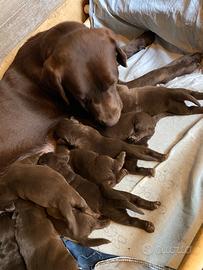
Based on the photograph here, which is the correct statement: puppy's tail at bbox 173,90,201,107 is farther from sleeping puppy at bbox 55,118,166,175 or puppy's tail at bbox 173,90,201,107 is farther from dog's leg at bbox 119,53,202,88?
dog's leg at bbox 119,53,202,88

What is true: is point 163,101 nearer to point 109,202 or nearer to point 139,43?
point 109,202

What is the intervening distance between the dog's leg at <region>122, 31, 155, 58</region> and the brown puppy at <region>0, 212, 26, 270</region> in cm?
125

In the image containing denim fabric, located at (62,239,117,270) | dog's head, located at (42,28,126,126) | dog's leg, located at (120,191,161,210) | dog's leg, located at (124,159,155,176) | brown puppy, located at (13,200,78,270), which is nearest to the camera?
brown puppy, located at (13,200,78,270)

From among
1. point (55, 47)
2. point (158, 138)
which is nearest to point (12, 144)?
point (55, 47)

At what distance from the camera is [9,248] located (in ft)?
5.08

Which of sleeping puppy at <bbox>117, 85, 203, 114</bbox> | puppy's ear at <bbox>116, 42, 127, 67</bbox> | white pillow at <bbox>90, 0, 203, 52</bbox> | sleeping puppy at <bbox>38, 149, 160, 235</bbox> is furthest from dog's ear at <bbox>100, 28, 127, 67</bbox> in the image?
sleeping puppy at <bbox>38, 149, 160, 235</bbox>

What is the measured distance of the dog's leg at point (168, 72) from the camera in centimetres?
229

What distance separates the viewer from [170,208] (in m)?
1.65

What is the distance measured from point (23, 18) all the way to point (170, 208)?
1.50 meters

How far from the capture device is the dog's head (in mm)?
1878

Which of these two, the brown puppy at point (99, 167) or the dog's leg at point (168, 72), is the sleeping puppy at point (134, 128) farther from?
the dog's leg at point (168, 72)

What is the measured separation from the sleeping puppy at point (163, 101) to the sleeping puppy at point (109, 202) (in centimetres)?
46

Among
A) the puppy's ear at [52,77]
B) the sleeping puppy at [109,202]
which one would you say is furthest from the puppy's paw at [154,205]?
the puppy's ear at [52,77]

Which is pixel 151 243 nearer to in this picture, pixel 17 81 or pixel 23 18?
pixel 17 81
